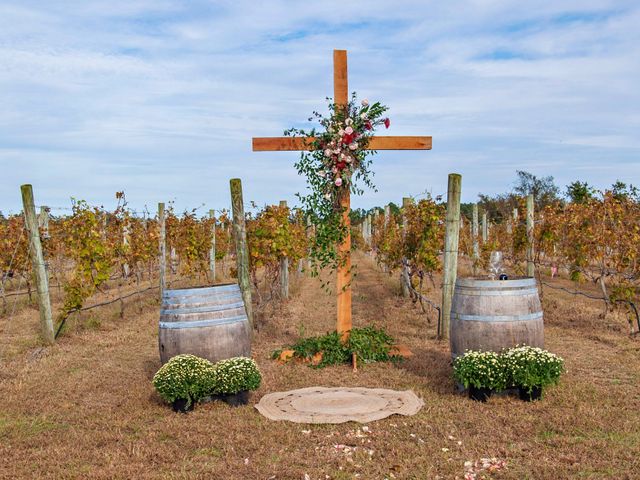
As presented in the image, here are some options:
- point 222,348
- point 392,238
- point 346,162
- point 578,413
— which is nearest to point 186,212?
point 392,238

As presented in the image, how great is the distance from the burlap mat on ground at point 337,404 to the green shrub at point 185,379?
48 centimetres

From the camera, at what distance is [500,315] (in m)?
5.47

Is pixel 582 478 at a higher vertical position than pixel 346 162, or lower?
lower

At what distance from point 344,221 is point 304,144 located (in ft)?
3.08

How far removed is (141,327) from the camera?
983 cm

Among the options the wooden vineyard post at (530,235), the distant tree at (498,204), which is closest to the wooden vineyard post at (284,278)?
the wooden vineyard post at (530,235)

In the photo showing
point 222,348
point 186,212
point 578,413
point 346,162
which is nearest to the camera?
point 578,413

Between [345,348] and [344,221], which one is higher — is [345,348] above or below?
below

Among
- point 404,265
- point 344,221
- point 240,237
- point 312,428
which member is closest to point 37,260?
point 240,237

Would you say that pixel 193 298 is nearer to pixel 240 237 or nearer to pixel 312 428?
pixel 312 428

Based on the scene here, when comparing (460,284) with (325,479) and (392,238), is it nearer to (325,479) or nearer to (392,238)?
(325,479)

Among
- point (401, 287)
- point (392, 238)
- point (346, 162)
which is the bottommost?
point (401, 287)

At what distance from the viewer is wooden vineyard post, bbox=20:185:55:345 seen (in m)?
8.23

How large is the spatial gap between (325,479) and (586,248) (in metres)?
7.21
